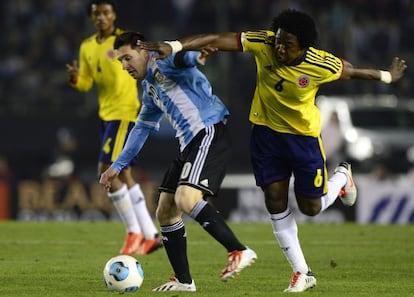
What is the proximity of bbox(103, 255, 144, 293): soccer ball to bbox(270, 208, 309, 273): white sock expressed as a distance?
1.21 m

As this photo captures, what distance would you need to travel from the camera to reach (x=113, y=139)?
44.8 ft

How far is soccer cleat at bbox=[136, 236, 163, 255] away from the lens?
45.4 feet

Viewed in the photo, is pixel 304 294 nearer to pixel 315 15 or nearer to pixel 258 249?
pixel 258 249

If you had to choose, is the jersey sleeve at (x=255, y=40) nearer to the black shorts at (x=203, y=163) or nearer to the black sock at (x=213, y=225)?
the black shorts at (x=203, y=163)

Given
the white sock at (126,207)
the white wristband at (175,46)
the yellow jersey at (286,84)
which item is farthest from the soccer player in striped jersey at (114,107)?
the white wristband at (175,46)

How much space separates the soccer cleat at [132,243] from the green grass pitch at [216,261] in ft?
0.58

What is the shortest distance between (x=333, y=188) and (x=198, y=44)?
→ 7.05 feet

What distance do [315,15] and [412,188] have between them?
8.27m

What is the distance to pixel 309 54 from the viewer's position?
9773 mm

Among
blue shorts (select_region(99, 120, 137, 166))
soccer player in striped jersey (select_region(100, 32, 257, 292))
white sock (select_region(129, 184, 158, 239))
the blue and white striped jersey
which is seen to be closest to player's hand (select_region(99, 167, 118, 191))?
soccer player in striped jersey (select_region(100, 32, 257, 292))

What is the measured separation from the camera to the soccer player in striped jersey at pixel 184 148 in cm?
971

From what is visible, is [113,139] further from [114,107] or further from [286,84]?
[286,84]

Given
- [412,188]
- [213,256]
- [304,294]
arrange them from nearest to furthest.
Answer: [304,294] → [213,256] → [412,188]

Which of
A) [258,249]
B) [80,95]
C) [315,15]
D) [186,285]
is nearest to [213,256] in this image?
[258,249]
